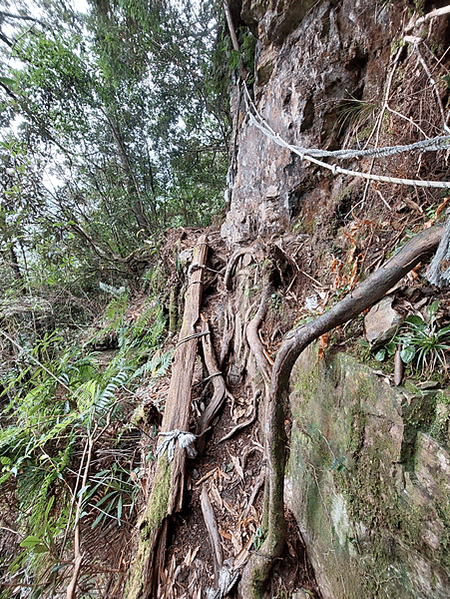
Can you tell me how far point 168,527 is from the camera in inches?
63.1

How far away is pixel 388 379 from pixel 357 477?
0.44m

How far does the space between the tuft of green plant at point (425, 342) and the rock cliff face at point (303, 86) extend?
4.45 feet

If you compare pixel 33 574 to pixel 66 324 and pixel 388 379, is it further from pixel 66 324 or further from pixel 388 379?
pixel 66 324

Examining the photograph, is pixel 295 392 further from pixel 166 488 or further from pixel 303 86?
pixel 303 86

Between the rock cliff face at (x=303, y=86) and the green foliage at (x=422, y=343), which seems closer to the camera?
the green foliage at (x=422, y=343)

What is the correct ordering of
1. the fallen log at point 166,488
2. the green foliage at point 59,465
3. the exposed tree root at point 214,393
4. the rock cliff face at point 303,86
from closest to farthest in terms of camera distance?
the fallen log at point 166,488 → the green foliage at point 59,465 → the exposed tree root at point 214,393 → the rock cliff face at point 303,86

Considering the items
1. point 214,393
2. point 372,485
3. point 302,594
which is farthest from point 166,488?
point 372,485

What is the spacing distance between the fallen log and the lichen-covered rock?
2.55 feet

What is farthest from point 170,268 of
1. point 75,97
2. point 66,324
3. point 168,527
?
point 75,97

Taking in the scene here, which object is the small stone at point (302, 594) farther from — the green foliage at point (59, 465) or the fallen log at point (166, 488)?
the green foliage at point (59, 465)

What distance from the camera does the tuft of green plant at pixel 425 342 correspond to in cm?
88

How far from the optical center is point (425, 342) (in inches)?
35.7

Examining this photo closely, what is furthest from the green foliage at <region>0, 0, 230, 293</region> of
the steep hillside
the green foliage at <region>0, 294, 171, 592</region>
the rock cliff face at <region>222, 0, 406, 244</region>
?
the green foliage at <region>0, 294, 171, 592</region>

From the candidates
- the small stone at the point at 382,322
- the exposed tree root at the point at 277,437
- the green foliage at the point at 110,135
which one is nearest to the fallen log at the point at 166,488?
the exposed tree root at the point at 277,437
